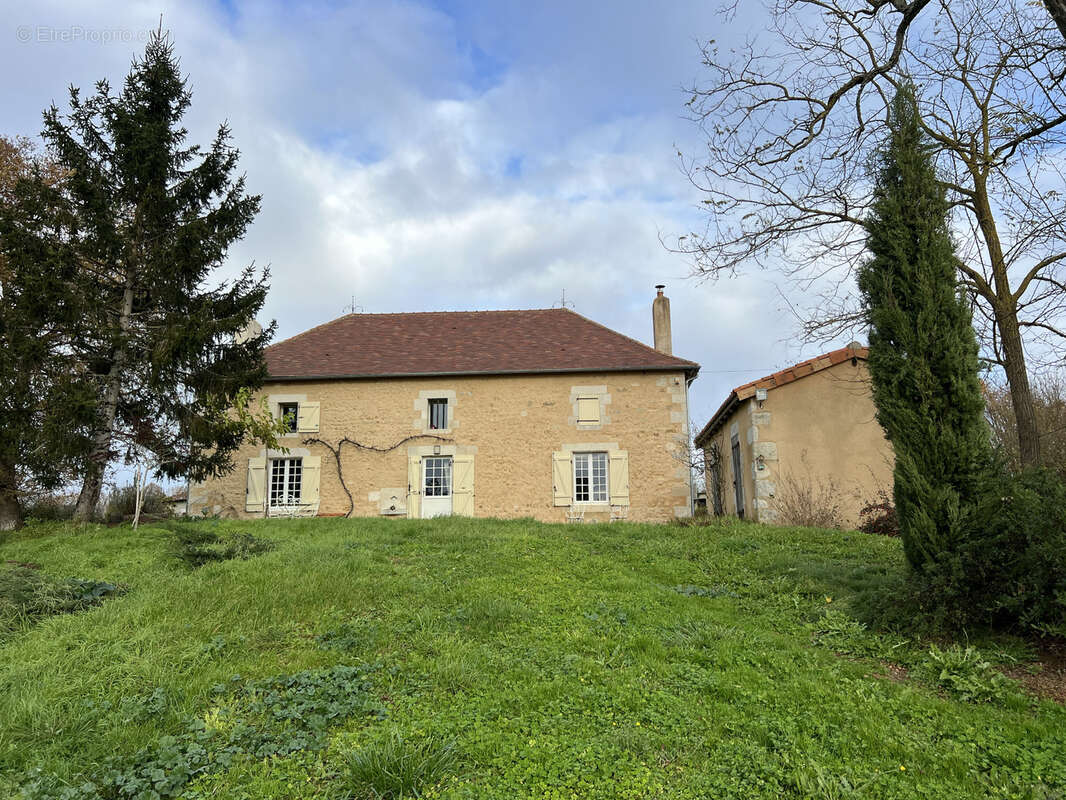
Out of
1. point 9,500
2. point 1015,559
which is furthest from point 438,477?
point 1015,559

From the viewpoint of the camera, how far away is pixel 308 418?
52.1 feet

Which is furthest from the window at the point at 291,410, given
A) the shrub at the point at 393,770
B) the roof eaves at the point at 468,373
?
the shrub at the point at 393,770

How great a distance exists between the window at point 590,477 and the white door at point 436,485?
3165 mm

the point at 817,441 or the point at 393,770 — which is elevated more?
the point at 817,441

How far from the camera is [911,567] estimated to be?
523cm

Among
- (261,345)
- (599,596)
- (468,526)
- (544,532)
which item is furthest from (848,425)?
(261,345)

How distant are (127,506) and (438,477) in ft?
21.7

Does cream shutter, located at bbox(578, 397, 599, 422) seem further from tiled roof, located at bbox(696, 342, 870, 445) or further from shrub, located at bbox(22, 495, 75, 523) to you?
shrub, located at bbox(22, 495, 75, 523)

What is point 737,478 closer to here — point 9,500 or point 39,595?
point 39,595

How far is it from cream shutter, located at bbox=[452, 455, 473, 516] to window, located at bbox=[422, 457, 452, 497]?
18 cm

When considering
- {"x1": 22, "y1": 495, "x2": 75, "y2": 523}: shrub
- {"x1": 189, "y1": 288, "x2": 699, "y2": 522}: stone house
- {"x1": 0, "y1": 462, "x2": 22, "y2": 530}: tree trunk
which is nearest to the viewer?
{"x1": 0, "y1": 462, "x2": 22, "y2": 530}: tree trunk

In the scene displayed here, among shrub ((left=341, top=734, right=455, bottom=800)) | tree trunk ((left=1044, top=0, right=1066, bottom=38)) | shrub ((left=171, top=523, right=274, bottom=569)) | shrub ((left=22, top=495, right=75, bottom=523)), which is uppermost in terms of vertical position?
tree trunk ((left=1044, top=0, right=1066, bottom=38))

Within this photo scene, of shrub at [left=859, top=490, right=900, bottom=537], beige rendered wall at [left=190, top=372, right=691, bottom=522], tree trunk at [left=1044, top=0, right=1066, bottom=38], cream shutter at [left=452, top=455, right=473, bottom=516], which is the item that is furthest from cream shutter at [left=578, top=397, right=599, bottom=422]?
tree trunk at [left=1044, top=0, right=1066, bottom=38]

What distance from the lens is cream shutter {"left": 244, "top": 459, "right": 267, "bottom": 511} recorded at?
1555cm
